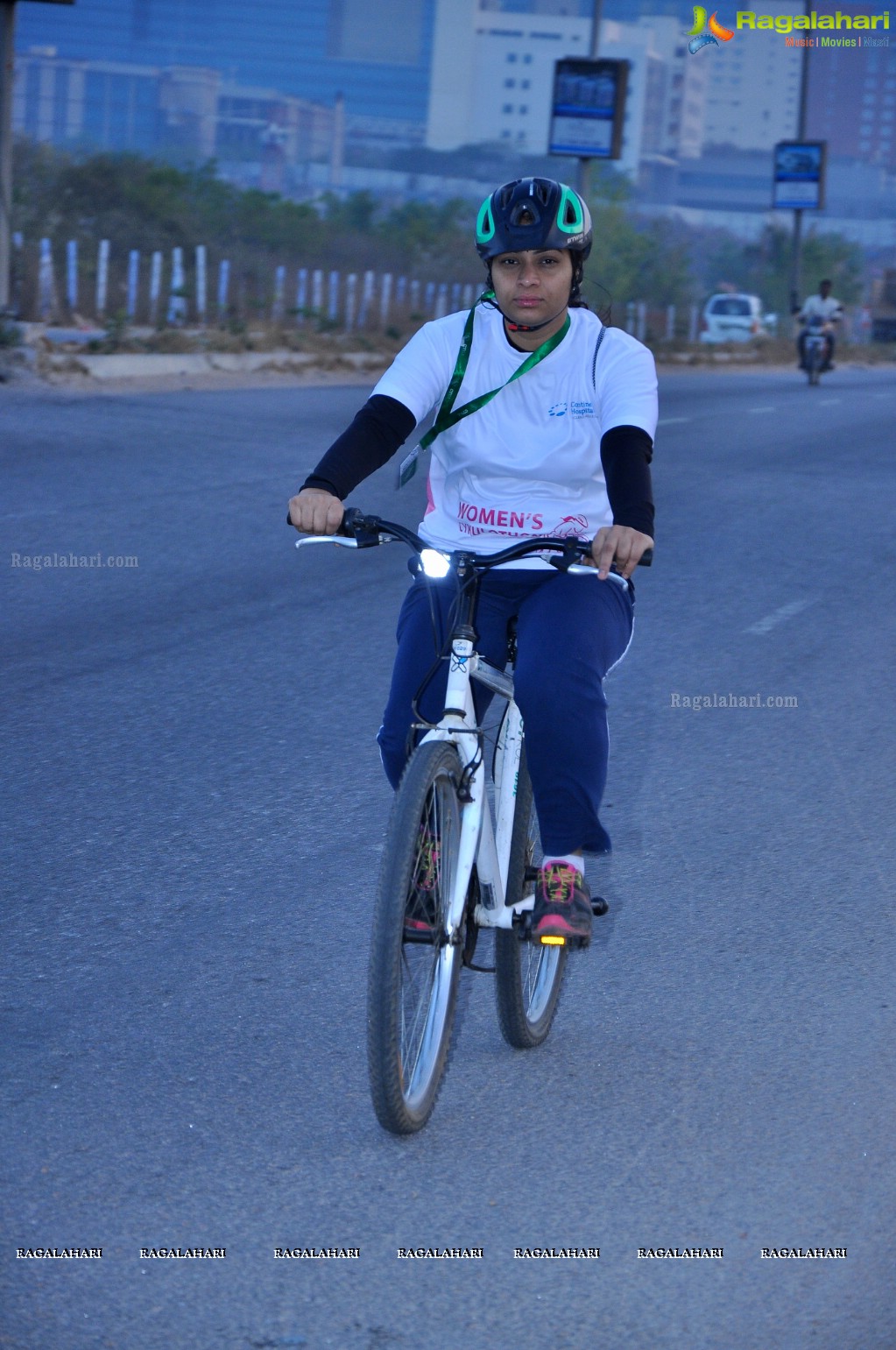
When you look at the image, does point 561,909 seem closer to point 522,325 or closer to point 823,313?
point 522,325

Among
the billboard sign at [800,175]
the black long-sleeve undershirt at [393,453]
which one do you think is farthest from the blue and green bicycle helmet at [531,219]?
the billboard sign at [800,175]

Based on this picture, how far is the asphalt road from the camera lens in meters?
3.02

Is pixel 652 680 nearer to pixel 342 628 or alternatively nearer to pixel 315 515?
pixel 342 628

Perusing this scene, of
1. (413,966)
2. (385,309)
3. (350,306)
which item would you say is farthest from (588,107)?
(413,966)

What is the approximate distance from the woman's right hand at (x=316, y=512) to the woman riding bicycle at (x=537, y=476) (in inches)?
1.5

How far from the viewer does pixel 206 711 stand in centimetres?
693

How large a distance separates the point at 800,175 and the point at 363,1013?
170 ft

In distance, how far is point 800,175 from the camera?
52.5 m

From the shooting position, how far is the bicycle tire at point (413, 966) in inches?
132

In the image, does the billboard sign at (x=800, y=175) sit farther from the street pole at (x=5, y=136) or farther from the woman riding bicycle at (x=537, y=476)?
the woman riding bicycle at (x=537, y=476)

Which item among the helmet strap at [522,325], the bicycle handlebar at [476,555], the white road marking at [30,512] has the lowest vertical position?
the white road marking at [30,512]

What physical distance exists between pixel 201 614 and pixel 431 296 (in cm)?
4269

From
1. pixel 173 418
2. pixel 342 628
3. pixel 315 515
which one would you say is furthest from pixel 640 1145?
pixel 173 418

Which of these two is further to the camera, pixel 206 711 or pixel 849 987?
pixel 206 711
